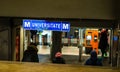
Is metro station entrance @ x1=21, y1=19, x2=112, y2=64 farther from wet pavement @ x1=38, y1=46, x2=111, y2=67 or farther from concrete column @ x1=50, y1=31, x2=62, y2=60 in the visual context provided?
concrete column @ x1=50, y1=31, x2=62, y2=60

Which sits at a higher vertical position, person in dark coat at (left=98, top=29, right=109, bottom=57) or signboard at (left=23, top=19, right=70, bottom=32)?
signboard at (left=23, top=19, right=70, bottom=32)

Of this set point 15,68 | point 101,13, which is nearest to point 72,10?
point 101,13

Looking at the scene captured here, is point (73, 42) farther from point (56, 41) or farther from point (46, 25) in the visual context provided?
point (46, 25)

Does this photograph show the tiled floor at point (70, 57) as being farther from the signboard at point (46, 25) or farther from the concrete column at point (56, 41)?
the signboard at point (46, 25)

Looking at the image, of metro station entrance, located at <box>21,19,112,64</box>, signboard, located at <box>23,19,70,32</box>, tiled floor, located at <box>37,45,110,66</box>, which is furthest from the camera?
metro station entrance, located at <box>21,19,112,64</box>

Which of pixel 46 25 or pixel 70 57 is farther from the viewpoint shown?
pixel 70 57

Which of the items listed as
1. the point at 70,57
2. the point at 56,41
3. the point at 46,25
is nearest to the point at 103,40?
the point at 56,41

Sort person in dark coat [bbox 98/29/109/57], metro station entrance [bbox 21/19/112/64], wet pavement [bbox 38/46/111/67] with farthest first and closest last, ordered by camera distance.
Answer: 1. metro station entrance [bbox 21/19/112/64]
2. wet pavement [bbox 38/46/111/67]
3. person in dark coat [bbox 98/29/109/57]

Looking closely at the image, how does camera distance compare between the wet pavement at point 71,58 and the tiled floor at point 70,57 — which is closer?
the wet pavement at point 71,58

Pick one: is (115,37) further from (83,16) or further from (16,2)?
(16,2)

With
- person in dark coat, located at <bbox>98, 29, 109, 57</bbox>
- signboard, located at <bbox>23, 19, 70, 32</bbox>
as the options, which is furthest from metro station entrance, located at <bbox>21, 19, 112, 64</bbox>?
signboard, located at <bbox>23, 19, 70, 32</bbox>

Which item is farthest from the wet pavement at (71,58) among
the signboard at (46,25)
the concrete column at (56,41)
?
the signboard at (46,25)

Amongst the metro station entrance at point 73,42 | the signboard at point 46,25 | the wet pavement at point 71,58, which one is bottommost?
the wet pavement at point 71,58

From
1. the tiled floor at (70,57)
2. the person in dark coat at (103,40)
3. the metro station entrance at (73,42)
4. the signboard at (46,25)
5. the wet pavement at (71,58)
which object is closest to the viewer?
the signboard at (46,25)
